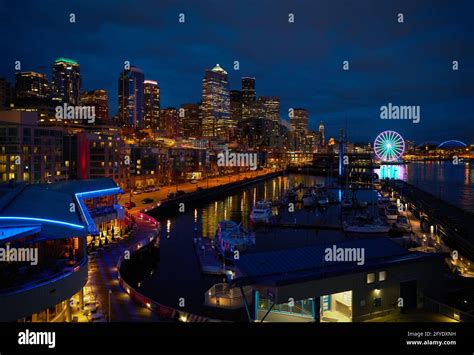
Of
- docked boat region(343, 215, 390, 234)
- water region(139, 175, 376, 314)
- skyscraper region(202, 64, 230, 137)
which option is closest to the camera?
water region(139, 175, 376, 314)

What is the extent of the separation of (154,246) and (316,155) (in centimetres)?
12311

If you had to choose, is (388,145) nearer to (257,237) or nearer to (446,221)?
(446,221)

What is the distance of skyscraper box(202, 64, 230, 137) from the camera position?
14888cm

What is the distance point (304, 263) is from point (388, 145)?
144 feet

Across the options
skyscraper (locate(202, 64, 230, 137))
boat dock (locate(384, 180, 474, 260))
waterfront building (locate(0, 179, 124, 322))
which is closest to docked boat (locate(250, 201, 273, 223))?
boat dock (locate(384, 180, 474, 260))

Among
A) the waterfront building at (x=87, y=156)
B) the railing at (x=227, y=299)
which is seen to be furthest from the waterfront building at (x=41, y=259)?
the waterfront building at (x=87, y=156)

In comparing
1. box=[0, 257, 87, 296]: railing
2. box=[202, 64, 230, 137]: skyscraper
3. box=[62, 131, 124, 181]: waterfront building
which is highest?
box=[202, 64, 230, 137]: skyscraper

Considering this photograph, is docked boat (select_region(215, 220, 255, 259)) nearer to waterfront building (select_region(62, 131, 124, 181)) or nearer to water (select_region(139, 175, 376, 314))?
water (select_region(139, 175, 376, 314))

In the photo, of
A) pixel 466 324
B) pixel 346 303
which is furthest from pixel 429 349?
pixel 346 303

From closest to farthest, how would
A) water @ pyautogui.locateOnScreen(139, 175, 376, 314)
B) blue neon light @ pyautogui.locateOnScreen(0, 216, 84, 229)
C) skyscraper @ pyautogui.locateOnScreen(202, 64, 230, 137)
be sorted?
blue neon light @ pyautogui.locateOnScreen(0, 216, 84, 229) < water @ pyautogui.locateOnScreen(139, 175, 376, 314) < skyscraper @ pyautogui.locateOnScreen(202, 64, 230, 137)

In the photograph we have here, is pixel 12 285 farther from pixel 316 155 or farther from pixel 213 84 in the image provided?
pixel 213 84

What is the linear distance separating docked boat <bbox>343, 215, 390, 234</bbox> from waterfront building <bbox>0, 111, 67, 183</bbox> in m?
21.4

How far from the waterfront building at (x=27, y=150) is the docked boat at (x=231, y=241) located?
16383 millimetres

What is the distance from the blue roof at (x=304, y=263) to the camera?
727 centimetres
